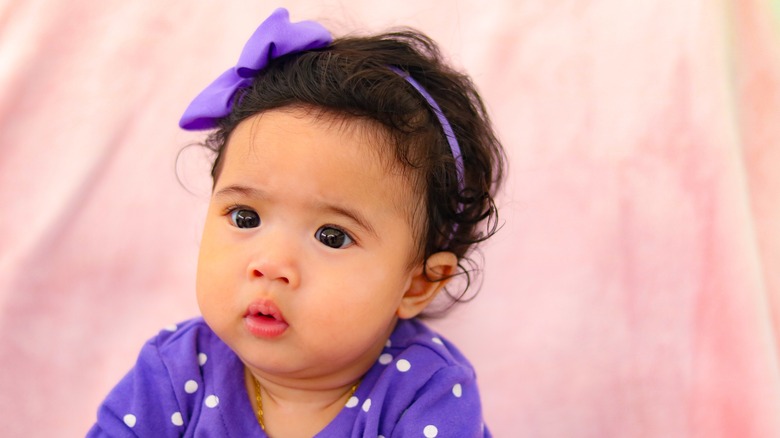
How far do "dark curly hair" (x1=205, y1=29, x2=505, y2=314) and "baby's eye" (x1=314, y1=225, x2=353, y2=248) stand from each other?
12 cm

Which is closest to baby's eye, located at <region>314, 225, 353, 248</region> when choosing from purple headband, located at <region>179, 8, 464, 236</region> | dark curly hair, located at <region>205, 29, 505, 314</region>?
dark curly hair, located at <region>205, 29, 505, 314</region>

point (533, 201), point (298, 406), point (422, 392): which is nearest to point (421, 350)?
point (422, 392)

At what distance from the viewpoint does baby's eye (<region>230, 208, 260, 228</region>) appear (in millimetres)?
1298

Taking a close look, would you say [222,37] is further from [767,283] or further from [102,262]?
[767,283]

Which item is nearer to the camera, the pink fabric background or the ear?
the ear

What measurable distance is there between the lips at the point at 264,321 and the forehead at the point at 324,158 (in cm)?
16

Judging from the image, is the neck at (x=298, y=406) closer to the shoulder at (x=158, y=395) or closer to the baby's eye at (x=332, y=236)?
the shoulder at (x=158, y=395)

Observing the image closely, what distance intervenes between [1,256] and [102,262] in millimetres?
198

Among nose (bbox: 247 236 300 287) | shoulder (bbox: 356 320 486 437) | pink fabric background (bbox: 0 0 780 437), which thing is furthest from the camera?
pink fabric background (bbox: 0 0 780 437)

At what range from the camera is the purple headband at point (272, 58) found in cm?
138

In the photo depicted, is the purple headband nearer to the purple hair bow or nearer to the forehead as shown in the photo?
the purple hair bow

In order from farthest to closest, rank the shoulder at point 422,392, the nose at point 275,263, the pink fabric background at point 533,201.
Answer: the pink fabric background at point 533,201, the shoulder at point 422,392, the nose at point 275,263

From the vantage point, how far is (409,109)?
133 cm

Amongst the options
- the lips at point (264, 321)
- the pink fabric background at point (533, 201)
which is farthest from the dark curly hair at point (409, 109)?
the pink fabric background at point (533, 201)
